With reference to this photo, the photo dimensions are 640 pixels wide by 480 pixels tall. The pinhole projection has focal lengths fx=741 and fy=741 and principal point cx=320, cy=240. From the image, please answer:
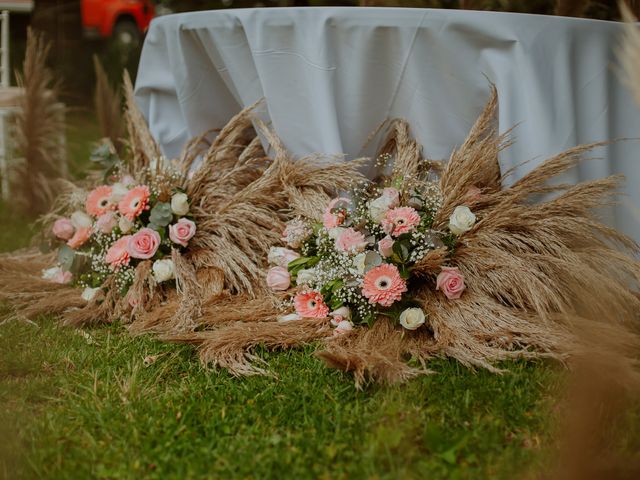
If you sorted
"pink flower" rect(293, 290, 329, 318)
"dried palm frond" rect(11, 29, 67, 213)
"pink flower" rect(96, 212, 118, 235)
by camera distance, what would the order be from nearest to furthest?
"pink flower" rect(293, 290, 329, 318) → "pink flower" rect(96, 212, 118, 235) → "dried palm frond" rect(11, 29, 67, 213)

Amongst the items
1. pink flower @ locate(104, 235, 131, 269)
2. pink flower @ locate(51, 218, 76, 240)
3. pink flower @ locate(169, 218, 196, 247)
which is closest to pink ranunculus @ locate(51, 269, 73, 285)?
pink flower @ locate(51, 218, 76, 240)

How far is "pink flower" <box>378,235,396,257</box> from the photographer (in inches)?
78.3

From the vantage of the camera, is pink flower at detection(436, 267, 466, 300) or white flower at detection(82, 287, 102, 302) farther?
white flower at detection(82, 287, 102, 302)

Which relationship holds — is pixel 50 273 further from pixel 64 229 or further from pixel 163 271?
pixel 163 271

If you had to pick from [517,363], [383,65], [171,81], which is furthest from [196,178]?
[517,363]

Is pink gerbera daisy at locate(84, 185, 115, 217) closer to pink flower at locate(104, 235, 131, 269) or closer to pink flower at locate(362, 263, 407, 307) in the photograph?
pink flower at locate(104, 235, 131, 269)

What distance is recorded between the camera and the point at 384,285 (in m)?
1.95

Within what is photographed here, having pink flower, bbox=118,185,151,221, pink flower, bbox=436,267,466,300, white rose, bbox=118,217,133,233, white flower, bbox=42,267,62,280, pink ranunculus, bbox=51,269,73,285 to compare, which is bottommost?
white flower, bbox=42,267,62,280

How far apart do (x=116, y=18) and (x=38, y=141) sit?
21.5ft

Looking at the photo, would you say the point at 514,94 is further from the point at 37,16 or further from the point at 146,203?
the point at 37,16

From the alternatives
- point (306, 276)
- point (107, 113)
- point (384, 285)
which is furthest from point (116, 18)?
point (384, 285)

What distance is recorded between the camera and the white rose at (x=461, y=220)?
199 centimetres

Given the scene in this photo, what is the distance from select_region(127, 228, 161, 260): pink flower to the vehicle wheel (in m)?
7.76

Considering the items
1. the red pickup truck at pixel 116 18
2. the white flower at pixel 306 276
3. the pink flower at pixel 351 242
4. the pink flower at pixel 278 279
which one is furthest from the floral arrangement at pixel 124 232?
the red pickup truck at pixel 116 18
